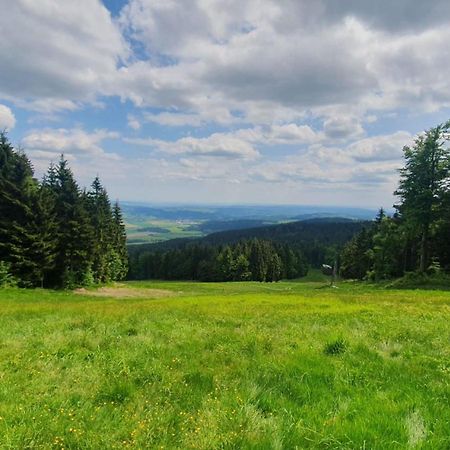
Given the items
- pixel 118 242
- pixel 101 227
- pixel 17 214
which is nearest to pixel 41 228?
pixel 17 214

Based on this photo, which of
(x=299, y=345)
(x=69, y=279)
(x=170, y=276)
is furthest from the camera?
(x=170, y=276)

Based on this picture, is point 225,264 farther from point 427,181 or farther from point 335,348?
point 335,348

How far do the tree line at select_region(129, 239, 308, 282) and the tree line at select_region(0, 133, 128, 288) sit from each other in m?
70.5

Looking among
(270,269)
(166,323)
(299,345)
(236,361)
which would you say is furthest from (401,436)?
(270,269)

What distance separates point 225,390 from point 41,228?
144 ft

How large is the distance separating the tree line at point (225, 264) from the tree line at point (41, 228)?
70496mm

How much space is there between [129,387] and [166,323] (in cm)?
758

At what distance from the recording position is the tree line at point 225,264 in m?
121

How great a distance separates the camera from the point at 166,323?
45.3 ft

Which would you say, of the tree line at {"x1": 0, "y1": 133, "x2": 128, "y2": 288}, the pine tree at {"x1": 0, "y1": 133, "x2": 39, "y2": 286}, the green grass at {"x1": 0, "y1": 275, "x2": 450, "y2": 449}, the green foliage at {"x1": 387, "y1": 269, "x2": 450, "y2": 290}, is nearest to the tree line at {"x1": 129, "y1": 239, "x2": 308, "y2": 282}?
the tree line at {"x1": 0, "y1": 133, "x2": 128, "y2": 288}

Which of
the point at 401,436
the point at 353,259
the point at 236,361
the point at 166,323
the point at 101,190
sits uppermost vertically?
the point at 101,190

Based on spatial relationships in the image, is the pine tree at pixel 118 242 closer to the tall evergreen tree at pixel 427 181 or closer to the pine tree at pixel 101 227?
the pine tree at pixel 101 227

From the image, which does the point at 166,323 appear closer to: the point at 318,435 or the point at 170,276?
the point at 318,435

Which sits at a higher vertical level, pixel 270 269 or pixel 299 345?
pixel 299 345
